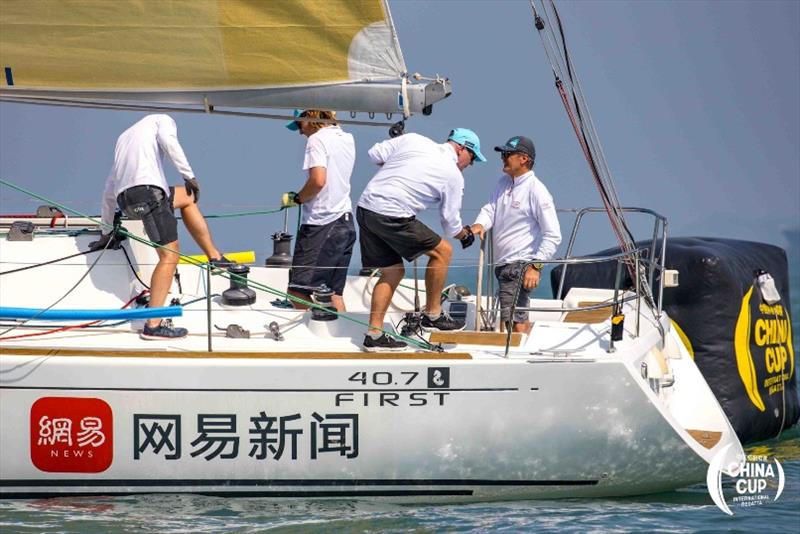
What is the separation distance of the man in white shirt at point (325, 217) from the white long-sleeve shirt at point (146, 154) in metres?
0.64

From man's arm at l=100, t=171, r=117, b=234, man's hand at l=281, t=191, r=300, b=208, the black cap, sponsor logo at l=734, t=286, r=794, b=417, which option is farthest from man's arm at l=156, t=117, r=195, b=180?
sponsor logo at l=734, t=286, r=794, b=417

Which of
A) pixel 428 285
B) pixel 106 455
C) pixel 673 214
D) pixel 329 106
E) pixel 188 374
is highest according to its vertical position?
pixel 673 214

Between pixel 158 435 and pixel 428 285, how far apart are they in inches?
52.2

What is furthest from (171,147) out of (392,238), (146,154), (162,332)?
(392,238)

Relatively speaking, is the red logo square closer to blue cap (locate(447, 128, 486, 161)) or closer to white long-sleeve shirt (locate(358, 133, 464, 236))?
white long-sleeve shirt (locate(358, 133, 464, 236))

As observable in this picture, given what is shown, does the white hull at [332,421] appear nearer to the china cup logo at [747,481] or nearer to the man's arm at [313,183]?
the china cup logo at [747,481]

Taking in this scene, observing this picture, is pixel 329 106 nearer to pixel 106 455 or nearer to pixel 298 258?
pixel 298 258

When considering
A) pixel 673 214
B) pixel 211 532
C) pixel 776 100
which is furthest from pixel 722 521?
pixel 776 100

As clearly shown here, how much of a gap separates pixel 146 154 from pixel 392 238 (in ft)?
3.78

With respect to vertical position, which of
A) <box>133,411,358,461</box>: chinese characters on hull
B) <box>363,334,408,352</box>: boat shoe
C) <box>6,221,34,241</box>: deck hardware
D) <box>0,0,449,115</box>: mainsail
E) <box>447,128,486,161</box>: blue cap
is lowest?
<box>133,411,358,461</box>: chinese characters on hull

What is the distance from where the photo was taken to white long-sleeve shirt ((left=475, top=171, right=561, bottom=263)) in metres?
5.72

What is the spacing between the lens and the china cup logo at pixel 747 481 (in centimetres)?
520

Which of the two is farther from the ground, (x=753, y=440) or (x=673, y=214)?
(x=673, y=214)

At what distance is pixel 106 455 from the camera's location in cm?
484
